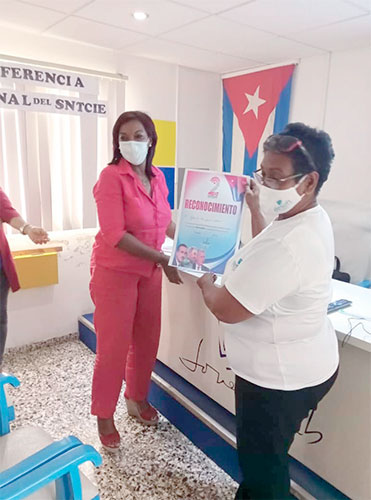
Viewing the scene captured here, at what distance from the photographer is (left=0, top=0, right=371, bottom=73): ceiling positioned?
81.0 inches

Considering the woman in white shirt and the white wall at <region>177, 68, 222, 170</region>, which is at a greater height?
the white wall at <region>177, 68, 222, 170</region>

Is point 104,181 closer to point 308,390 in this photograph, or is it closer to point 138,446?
point 308,390

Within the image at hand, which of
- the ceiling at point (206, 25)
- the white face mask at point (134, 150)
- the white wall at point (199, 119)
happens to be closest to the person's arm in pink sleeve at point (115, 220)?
the white face mask at point (134, 150)

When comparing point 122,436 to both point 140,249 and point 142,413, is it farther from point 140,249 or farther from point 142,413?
point 140,249

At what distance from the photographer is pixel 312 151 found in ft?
3.54

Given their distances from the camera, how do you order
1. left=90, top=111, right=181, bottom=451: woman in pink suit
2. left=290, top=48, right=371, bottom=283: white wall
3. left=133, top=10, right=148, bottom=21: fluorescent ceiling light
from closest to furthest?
left=90, top=111, right=181, bottom=451: woman in pink suit
left=133, top=10, right=148, bottom=21: fluorescent ceiling light
left=290, top=48, right=371, bottom=283: white wall

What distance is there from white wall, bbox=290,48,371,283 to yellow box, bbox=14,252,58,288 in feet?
7.02

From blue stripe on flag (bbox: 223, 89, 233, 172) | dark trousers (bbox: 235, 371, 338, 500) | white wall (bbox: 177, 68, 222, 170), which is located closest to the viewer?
dark trousers (bbox: 235, 371, 338, 500)

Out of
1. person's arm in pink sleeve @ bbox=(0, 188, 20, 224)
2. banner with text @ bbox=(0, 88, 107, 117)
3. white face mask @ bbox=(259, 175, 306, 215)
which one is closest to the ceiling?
banner with text @ bbox=(0, 88, 107, 117)

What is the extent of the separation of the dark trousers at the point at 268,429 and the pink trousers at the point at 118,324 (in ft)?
2.41

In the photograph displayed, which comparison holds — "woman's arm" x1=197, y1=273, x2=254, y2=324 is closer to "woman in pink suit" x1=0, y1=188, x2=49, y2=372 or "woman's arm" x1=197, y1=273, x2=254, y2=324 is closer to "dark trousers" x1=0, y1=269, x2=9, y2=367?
"woman in pink suit" x1=0, y1=188, x2=49, y2=372

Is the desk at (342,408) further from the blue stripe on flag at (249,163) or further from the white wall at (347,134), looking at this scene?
the blue stripe on flag at (249,163)

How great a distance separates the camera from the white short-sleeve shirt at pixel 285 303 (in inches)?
40.7
